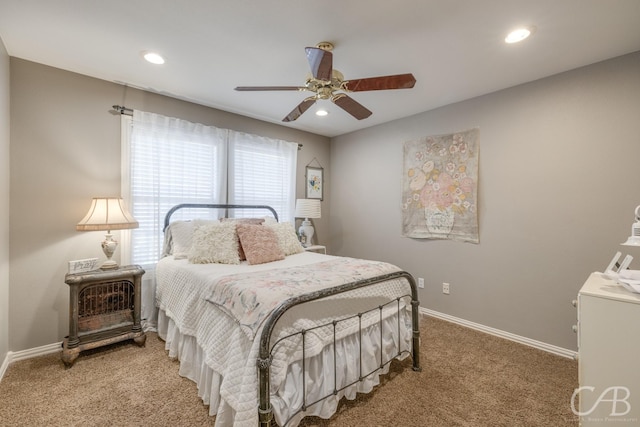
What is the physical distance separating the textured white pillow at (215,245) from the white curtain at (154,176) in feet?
1.80

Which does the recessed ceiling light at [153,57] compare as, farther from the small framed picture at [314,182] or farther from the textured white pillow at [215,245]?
the small framed picture at [314,182]

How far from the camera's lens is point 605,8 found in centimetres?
168

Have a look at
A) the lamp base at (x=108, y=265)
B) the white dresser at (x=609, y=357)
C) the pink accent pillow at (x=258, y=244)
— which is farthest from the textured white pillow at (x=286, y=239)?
the white dresser at (x=609, y=357)

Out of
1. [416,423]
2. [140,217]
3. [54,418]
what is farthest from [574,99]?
[54,418]

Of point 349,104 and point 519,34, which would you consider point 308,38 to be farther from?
point 519,34

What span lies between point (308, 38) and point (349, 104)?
0.54m

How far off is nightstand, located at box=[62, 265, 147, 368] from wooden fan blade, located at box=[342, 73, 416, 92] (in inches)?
93.3

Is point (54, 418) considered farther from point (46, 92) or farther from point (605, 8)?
point (605, 8)

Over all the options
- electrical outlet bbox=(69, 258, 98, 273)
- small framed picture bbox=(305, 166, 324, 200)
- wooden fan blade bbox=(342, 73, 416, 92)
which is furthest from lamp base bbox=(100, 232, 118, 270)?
small framed picture bbox=(305, 166, 324, 200)

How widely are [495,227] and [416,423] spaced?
2.05 m

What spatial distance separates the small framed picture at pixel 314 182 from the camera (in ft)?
14.3

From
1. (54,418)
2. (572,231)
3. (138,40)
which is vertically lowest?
(54,418)

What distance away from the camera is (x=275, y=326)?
1431 millimetres

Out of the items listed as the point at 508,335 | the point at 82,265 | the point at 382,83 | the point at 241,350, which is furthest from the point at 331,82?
the point at 508,335
